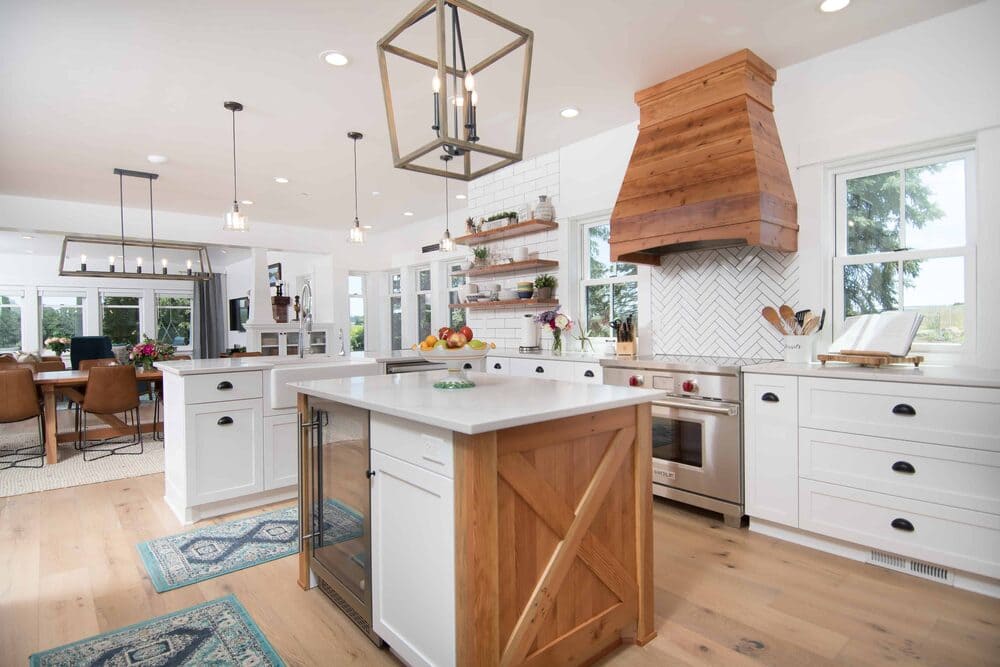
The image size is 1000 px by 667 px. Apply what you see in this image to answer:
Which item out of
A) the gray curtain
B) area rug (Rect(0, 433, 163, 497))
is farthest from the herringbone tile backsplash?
the gray curtain

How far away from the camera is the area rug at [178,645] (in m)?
1.79

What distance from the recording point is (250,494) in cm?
329

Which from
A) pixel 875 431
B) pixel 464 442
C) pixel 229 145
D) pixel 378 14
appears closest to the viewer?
pixel 464 442

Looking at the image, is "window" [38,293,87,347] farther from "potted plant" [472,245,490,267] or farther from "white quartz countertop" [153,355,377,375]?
"potted plant" [472,245,490,267]

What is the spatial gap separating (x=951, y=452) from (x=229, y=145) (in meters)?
5.10

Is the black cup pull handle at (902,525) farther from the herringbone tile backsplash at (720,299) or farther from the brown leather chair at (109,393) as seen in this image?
the brown leather chair at (109,393)

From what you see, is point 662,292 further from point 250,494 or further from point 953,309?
point 250,494

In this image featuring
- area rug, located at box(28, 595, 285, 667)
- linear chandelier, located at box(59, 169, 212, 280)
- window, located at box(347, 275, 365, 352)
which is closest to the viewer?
area rug, located at box(28, 595, 285, 667)

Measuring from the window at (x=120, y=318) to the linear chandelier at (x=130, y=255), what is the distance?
2.16 ft

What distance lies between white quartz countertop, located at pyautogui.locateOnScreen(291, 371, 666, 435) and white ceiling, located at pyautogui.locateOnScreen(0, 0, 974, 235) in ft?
5.95

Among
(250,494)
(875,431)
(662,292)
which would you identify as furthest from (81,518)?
(875,431)

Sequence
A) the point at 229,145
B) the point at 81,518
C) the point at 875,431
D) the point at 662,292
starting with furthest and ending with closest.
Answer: the point at 229,145
the point at 662,292
the point at 81,518
the point at 875,431

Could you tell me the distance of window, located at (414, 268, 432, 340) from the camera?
7684mm

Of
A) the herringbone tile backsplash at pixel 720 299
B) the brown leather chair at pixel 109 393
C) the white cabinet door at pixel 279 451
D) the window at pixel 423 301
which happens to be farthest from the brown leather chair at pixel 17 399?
the herringbone tile backsplash at pixel 720 299
